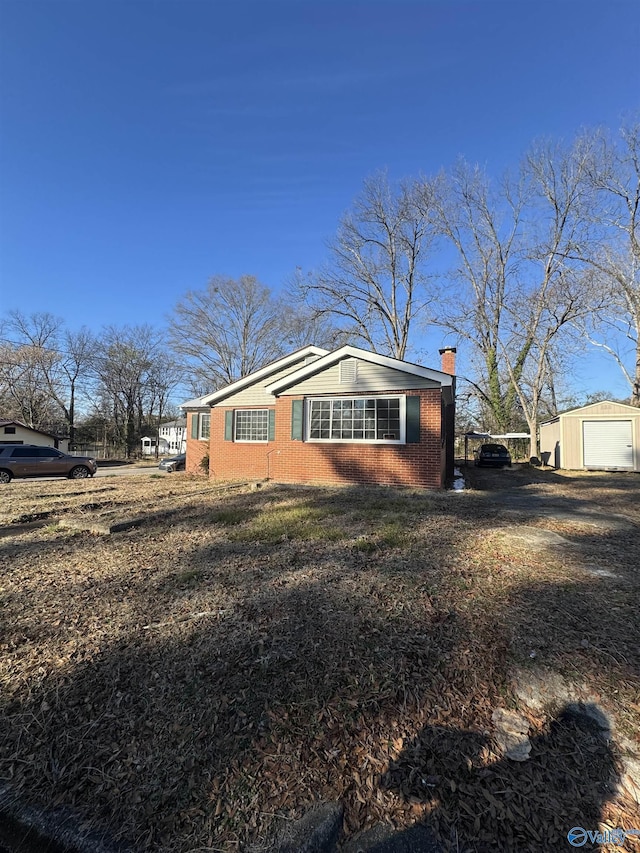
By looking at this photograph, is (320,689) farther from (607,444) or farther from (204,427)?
(607,444)

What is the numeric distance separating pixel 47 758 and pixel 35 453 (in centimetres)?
1746

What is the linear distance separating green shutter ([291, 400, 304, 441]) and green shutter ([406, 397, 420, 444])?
3118 mm

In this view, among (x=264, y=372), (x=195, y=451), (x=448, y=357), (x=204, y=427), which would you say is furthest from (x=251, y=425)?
(x=448, y=357)

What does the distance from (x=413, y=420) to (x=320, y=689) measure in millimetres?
8138

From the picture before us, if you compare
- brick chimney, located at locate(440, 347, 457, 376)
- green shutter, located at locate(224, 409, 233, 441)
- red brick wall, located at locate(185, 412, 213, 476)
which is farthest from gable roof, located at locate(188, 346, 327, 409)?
brick chimney, located at locate(440, 347, 457, 376)

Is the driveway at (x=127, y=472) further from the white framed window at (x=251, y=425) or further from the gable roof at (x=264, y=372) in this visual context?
the white framed window at (x=251, y=425)

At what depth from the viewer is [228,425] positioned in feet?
45.8

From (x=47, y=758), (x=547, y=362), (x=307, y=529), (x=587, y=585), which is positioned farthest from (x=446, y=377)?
(x=547, y=362)

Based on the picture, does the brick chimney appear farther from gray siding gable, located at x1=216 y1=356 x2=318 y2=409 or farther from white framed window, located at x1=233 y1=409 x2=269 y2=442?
white framed window, located at x1=233 y1=409 x2=269 y2=442

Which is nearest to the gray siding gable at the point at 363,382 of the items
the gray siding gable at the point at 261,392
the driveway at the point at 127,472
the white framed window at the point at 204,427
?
the gray siding gable at the point at 261,392

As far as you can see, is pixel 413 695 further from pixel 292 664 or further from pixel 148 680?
pixel 148 680

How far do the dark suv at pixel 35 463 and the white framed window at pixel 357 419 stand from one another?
10909mm

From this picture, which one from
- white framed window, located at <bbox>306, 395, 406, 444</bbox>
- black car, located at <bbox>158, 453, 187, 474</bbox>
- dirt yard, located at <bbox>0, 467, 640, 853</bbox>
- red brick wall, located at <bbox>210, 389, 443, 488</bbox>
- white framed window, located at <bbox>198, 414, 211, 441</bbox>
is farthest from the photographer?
black car, located at <bbox>158, 453, 187, 474</bbox>

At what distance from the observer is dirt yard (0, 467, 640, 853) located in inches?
64.6
